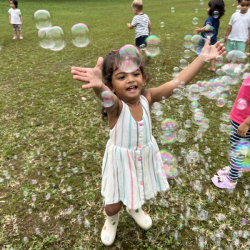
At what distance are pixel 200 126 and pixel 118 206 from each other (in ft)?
8.02

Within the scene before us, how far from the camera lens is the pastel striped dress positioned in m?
1.83

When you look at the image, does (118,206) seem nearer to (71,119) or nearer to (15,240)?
(15,240)

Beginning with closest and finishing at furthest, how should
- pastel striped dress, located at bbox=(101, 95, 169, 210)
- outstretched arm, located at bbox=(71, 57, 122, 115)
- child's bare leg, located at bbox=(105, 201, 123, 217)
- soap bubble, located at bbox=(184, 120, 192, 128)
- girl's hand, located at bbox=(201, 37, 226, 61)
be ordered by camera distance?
1. outstretched arm, located at bbox=(71, 57, 122, 115)
2. pastel striped dress, located at bbox=(101, 95, 169, 210)
3. girl's hand, located at bbox=(201, 37, 226, 61)
4. child's bare leg, located at bbox=(105, 201, 123, 217)
5. soap bubble, located at bbox=(184, 120, 192, 128)

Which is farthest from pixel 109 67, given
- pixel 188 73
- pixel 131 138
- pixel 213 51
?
pixel 213 51

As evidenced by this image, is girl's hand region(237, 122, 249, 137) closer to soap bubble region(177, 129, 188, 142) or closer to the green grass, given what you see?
the green grass

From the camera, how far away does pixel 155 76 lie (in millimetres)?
5961

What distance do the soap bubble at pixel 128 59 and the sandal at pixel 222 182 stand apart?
6.27ft

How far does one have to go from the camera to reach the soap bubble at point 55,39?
2.64m

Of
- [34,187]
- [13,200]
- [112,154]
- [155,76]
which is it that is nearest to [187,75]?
[112,154]

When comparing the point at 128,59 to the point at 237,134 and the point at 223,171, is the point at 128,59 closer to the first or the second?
the point at 237,134

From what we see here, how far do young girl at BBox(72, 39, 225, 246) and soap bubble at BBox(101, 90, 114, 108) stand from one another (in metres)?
0.04

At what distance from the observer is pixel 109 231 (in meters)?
2.19

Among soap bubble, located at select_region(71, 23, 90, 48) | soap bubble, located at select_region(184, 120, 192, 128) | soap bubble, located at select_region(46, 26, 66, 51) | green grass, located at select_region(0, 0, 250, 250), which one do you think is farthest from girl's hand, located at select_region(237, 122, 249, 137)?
soap bubble, located at select_region(46, 26, 66, 51)

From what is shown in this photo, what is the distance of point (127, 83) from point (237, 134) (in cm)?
141
